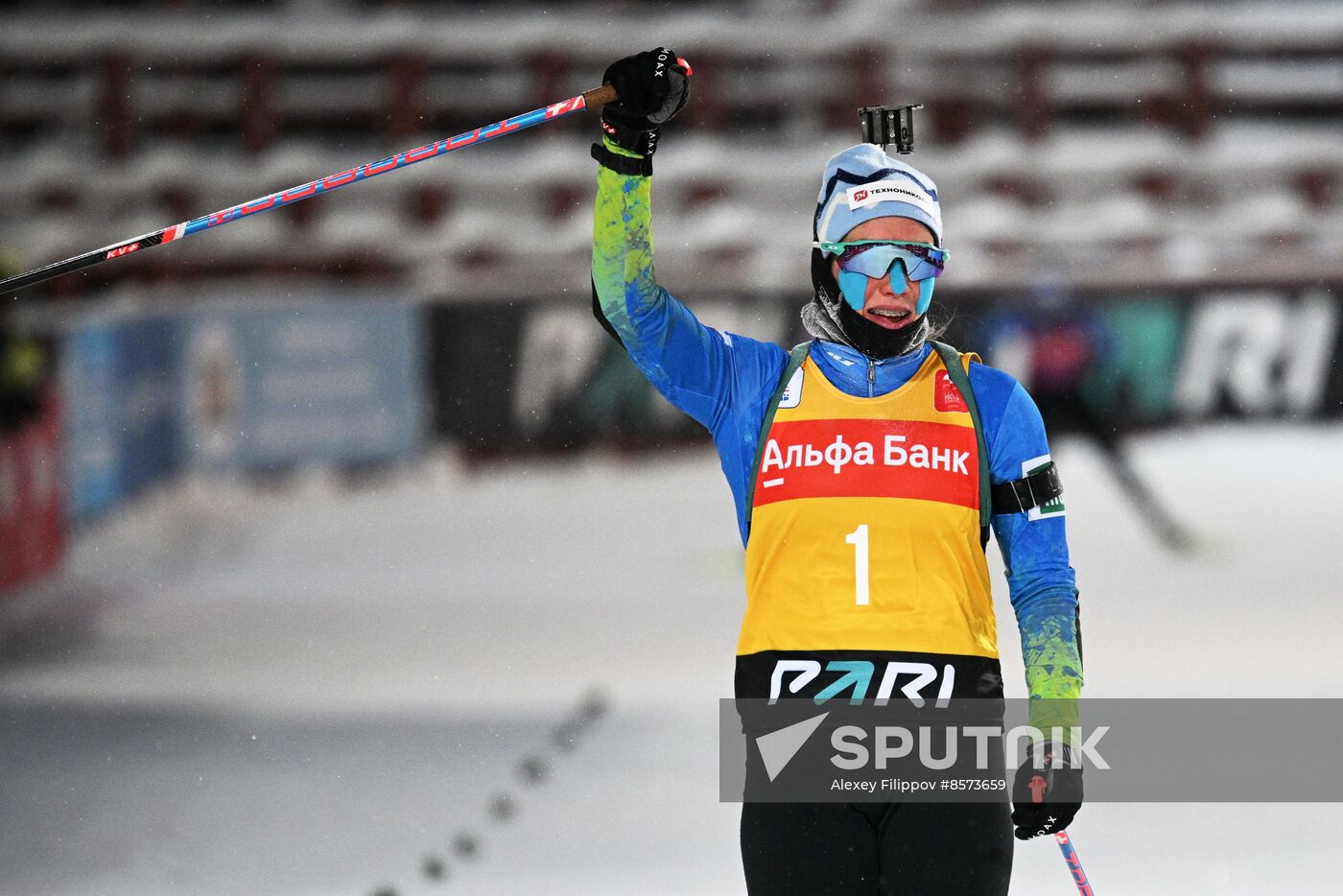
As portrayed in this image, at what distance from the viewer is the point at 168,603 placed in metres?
7.25

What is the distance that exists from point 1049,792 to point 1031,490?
0.33m

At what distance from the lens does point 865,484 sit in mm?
1812

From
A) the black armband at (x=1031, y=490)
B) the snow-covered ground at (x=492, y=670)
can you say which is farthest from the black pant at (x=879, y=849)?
the snow-covered ground at (x=492, y=670)

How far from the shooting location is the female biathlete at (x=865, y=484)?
68.4 inches

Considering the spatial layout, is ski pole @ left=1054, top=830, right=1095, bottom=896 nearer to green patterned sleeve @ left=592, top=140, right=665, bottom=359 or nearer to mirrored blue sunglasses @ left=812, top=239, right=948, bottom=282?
mirrored blue sunglasses @ left=812, top=239, right=948, bottom=282

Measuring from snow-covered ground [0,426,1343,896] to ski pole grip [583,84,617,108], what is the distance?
78.7 inches

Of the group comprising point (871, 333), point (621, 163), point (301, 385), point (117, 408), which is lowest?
point (871, 333)

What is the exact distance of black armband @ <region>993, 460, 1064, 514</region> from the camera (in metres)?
1.85

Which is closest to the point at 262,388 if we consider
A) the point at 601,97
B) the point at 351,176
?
the point at 351,176

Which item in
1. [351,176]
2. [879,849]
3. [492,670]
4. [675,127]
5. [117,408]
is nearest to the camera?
[879,849]

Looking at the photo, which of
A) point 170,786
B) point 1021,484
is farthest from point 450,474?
point 1021,484

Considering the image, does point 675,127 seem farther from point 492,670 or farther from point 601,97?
point 601,97

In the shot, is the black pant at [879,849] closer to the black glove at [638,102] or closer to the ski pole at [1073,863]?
the ski pole at [1073,863]

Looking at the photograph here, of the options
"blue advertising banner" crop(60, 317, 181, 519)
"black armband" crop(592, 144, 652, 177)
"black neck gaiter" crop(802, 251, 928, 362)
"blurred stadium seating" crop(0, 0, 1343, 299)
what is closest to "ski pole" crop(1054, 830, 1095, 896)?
"black neck gaiter" crop(802, 251, 928, 362)
